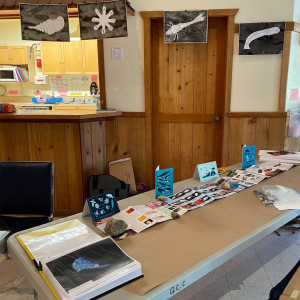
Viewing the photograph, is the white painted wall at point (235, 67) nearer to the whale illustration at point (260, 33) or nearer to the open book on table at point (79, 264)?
the whale illustration at point (260, 33)

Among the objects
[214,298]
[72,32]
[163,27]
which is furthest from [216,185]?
[72,32]

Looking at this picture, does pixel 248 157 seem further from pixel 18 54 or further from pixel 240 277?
pixel 18 54

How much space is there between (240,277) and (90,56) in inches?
195

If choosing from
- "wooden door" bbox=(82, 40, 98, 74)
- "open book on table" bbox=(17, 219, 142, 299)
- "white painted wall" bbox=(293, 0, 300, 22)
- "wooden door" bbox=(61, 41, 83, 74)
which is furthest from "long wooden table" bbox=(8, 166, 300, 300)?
"wooden door" bbox=(61, 41, 83, 74)

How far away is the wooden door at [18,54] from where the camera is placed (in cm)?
616

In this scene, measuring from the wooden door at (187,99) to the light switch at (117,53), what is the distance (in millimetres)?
373

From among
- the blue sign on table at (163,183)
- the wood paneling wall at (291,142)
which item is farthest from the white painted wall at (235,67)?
the blue sign on table at (163,183)

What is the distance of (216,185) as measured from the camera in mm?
1763

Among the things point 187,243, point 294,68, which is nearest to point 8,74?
point 294,68

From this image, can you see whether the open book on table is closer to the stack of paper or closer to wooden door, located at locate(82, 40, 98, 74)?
the stack of paper

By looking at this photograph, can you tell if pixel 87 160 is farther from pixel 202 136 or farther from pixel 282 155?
pixel 282 155

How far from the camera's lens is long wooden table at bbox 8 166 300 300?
3.00 ft

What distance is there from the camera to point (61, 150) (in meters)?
2.93

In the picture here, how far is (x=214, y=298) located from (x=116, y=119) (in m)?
2.22
